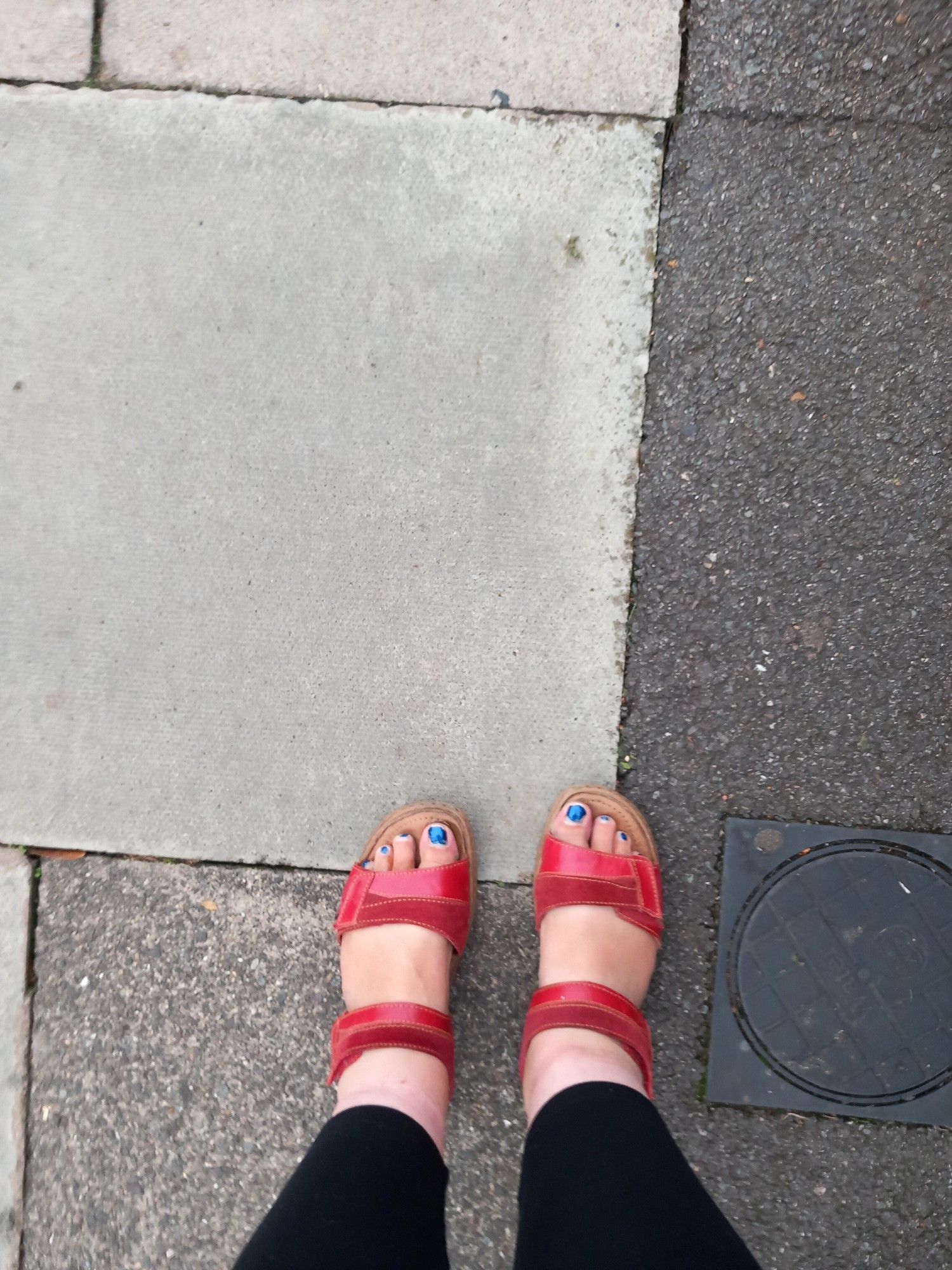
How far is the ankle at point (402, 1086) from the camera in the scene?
5.42 feet

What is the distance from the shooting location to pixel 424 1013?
5.89ft

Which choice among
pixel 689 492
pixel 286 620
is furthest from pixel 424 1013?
pixel 689 492

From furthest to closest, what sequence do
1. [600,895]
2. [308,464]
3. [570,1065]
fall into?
[308,464] → [600,895] → [570,1065]

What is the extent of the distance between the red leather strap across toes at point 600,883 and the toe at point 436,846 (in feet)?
0.72

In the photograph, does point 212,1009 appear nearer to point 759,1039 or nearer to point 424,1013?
point 424,1013

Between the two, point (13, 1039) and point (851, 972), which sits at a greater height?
point (851, 972)

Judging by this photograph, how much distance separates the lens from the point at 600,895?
1.80 meters

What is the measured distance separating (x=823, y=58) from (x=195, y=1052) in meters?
2.77

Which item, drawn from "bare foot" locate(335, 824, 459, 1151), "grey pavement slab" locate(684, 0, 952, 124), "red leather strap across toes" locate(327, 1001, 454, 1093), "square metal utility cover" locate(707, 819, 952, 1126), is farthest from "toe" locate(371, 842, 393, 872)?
"grey pavement slab" locate(684, 0, 952, 124)

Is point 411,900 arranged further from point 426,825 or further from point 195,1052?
point 195,1052

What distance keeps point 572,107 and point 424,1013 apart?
6.98 ft

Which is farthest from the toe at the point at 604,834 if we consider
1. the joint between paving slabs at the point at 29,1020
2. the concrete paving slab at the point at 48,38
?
the concrete paving slab at the point at 48,38

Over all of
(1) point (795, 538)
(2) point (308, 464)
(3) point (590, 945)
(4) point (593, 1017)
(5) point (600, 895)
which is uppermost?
(2) point (308, 464)


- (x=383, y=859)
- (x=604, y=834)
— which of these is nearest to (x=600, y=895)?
(x=604, y=834)
